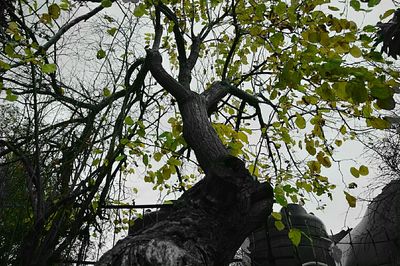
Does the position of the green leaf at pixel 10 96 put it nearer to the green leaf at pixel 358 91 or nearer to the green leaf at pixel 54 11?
the green leaf at pixel 54 11

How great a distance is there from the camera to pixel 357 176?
2.46 m

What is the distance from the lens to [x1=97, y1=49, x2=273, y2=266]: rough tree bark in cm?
131

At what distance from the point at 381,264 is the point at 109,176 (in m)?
5.36

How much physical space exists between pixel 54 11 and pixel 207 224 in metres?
2.16

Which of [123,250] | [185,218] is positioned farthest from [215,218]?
[123,250]

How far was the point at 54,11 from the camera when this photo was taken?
2521mm

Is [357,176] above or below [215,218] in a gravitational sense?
above

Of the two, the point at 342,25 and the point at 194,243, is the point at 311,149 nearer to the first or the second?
the point at 342,25

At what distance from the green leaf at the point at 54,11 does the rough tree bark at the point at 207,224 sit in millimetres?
1786

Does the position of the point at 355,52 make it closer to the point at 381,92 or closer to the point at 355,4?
the point at 355,4

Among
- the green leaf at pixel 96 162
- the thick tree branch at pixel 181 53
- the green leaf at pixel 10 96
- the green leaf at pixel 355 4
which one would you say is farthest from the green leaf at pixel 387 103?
the green leaf at pixel 10 96

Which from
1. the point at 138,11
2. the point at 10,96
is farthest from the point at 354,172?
the point at 10,96

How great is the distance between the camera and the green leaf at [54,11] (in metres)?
2.49

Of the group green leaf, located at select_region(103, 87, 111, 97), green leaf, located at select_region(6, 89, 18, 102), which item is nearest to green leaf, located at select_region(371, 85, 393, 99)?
green leaf, located at select_region(103, 87, 111, 97)
